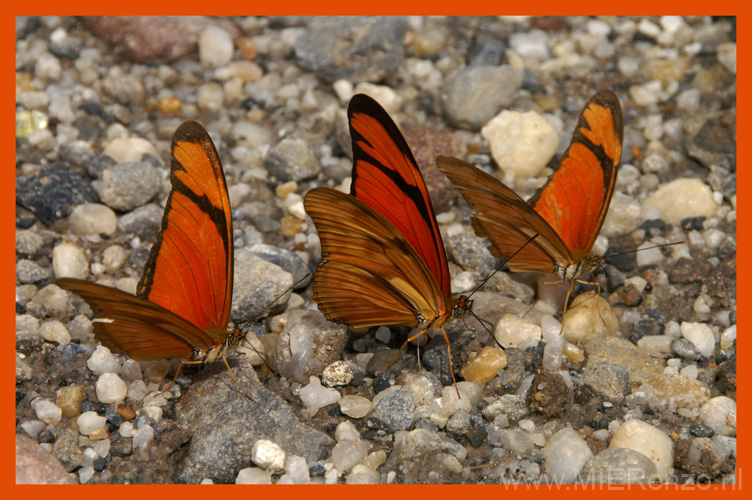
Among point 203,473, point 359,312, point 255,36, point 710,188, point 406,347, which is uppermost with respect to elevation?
point 255,36

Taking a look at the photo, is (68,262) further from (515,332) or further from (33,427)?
(515,332)

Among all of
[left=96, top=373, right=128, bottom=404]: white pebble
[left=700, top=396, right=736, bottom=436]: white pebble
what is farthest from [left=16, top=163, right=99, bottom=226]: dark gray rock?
[left=700, top=396, right=736, bottom=436]: white pebble

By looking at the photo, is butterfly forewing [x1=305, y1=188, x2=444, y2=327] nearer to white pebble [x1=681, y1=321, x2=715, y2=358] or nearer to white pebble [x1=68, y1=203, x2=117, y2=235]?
white pebble [x1=681, y1=321, x2=715, y2=358]

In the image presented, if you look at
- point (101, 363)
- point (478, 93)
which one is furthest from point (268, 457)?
point (478, 93)

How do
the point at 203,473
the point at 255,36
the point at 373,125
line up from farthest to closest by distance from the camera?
the point at 255,36, the point at 373,125, the point at 203,473

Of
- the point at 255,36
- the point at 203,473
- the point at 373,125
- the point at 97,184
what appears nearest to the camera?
the point at 203,473

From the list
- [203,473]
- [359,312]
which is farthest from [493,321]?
[203,473]

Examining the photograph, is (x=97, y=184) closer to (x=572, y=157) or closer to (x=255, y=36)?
(x=255, y=36)

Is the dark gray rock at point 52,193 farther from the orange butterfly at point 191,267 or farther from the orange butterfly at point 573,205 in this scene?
the orange butterfly at point 573,205
